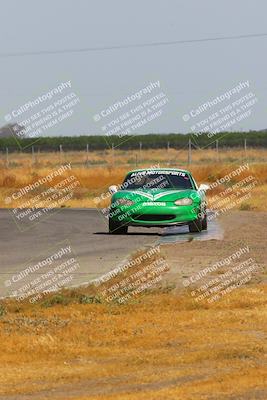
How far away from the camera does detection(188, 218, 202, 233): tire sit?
2702cm

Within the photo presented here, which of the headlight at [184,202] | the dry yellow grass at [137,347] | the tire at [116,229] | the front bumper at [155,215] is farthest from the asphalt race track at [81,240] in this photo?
the dry yellow grass at [137,347]

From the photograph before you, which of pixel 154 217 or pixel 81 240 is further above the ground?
pixel 81 240

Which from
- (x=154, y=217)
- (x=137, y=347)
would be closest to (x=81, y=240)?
(x=154, y=217)

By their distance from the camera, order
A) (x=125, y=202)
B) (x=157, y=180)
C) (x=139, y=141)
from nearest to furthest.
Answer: (x=125, y=202)
(x=157, y=180)
(x=139, y=141)

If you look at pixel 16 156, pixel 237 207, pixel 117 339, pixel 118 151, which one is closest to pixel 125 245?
pixel 117 339

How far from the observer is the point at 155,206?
26.4m

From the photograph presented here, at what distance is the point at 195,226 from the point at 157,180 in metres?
1.41

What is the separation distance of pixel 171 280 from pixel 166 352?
5.89 metres

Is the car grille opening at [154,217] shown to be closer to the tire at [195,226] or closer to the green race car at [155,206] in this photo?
the green race car at [155,206]

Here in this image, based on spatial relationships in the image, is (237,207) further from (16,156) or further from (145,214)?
(16,156)

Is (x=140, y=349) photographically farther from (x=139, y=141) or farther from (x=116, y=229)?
(x=139, y=141)

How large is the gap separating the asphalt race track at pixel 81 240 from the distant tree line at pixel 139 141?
78.2 m

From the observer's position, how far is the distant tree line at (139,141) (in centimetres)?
11481

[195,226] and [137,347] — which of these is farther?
[195,226]
